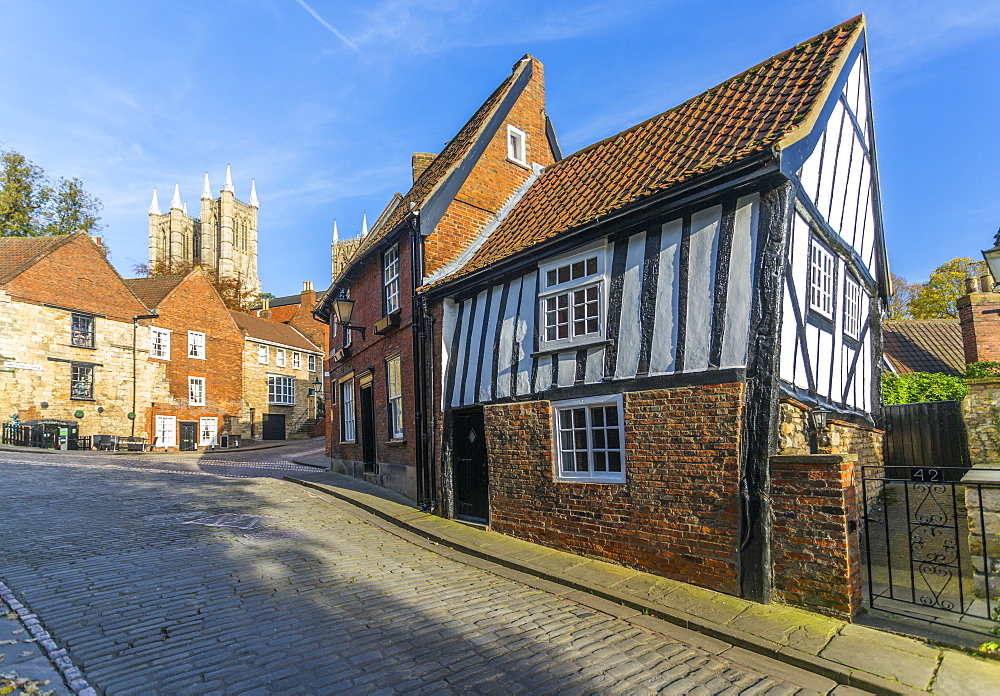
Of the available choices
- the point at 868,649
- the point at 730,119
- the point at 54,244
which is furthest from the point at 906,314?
the point at 54,244

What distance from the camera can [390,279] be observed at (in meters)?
14.8

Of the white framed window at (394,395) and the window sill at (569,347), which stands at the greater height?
the window sill at (569,347)

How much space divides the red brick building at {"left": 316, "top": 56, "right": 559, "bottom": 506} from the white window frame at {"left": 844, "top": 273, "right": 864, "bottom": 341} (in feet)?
22.7

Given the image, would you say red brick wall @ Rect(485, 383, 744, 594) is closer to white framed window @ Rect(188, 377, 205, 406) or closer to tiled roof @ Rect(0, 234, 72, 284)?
tiled roof @ Rect(0, 234, 72, 284)

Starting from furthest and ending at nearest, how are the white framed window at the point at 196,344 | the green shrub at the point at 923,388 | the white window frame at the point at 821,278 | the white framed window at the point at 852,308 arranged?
the white framed window at the point at 196,344, the green shrub at the point at 923,388, the white framed window at the point at 852,308, the white window frame at the point at 821,278

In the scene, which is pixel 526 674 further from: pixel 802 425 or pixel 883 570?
pixel 883 570

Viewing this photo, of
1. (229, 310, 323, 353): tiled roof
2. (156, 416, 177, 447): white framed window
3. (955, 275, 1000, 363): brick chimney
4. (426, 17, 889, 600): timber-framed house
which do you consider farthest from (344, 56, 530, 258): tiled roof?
(229, 310, 323, 353): tiled roof

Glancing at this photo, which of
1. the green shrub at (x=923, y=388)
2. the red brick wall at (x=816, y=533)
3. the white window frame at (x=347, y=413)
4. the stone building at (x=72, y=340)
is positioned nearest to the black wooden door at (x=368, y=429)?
the white window frame at (x=347, y=413)

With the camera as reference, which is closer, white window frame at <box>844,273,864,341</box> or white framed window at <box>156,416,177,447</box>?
white window frame at <box>844,273,864,341</box>

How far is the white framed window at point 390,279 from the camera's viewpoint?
1430cm

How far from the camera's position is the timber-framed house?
6.92 meters

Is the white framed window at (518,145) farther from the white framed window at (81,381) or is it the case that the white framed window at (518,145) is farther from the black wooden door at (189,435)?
the black wooden door at (189,435)

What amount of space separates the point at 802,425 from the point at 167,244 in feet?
336

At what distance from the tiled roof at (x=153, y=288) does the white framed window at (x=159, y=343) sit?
135 cm
